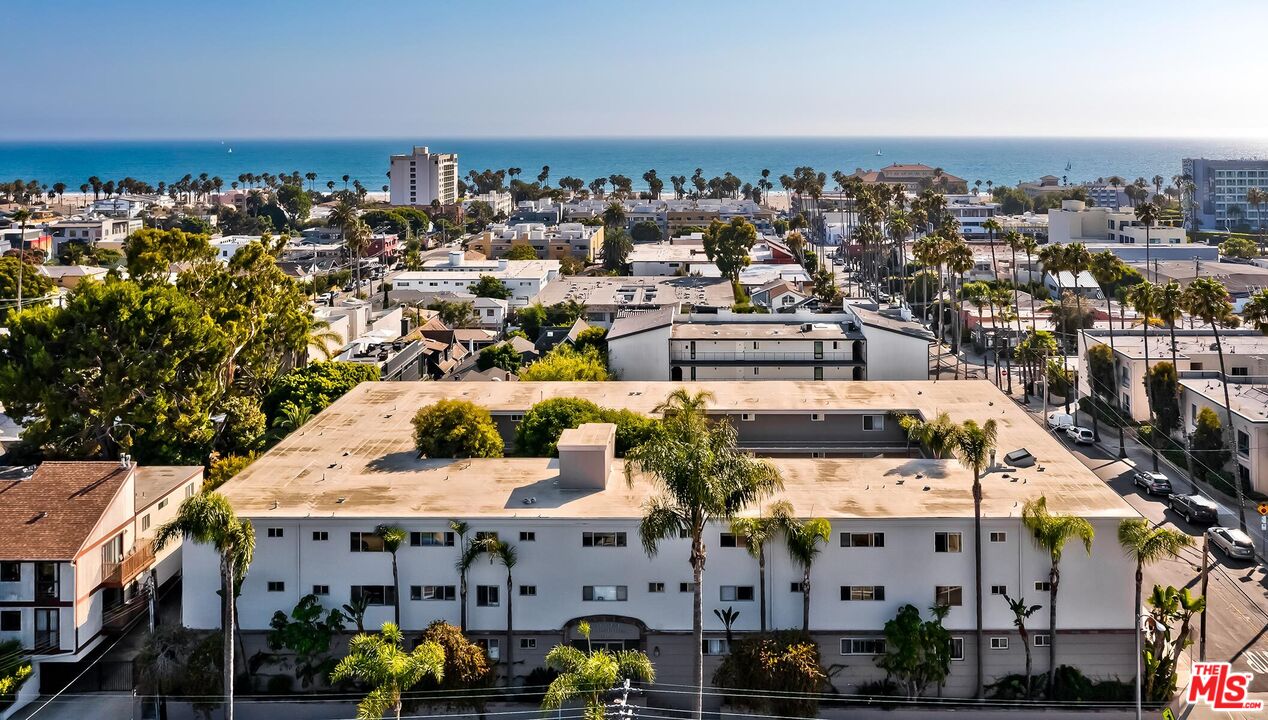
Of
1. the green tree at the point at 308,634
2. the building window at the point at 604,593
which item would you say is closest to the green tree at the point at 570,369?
the building window at the point at 604,593

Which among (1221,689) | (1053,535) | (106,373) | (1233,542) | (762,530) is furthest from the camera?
(106,373)

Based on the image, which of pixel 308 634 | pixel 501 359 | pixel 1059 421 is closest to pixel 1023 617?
pixel 308 634

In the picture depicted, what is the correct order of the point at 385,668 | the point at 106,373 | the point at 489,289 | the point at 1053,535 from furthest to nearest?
the point at 489,289
the point at 106,373
the point at 1053,535
the point at 385,668

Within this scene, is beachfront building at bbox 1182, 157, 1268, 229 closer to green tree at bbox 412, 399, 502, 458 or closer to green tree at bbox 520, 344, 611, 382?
green tree at bbox 520, 344, 611, 382

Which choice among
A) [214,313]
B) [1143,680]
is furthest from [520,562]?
[214,313]

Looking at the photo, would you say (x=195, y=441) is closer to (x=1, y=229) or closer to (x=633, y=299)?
(x=633, y=299)

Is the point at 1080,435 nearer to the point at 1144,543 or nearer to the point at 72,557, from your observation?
the point at 1144,543

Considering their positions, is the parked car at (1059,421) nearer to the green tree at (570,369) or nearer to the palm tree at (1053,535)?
the green tree at (570,369)
